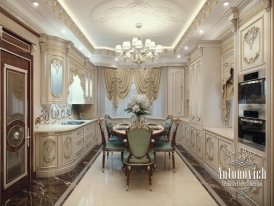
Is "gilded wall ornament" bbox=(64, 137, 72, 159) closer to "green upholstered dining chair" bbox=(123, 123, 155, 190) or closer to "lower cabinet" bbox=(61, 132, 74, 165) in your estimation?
"lower cabinet" bbox=(61, 132, 74, 165)

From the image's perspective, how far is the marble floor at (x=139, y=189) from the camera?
118 inches

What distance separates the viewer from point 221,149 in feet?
11.9

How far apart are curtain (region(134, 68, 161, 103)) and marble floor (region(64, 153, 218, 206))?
3.47m

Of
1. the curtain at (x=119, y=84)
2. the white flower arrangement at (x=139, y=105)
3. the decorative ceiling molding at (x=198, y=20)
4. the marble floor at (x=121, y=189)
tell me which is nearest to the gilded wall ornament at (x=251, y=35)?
the decorative ceiling molding at (x=198, y=20)

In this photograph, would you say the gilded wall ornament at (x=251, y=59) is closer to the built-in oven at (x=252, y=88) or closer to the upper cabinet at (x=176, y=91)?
the built-in oven at (x=252, y=88)

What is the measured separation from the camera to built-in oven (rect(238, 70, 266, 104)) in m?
2.44

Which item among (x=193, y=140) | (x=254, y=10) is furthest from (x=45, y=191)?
(x=254, y=10)

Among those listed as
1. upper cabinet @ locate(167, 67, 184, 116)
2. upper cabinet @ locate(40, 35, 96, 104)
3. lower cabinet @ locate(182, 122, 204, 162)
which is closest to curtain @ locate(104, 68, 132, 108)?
A: upper cabinet @ locate(167, 67, 184, 116)

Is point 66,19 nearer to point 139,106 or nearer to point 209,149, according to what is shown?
point 139,106

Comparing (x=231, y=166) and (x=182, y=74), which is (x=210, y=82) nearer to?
(x=231, y=166)

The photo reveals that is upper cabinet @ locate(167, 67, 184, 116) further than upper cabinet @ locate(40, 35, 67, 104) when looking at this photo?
Yes

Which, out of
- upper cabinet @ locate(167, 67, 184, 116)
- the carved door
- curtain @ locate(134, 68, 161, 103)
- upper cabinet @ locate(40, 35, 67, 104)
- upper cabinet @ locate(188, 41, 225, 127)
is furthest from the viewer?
curtain @ locate(134, 68, 161, 103)

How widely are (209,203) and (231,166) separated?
644 millimetres

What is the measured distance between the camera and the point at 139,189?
136 inches
